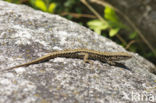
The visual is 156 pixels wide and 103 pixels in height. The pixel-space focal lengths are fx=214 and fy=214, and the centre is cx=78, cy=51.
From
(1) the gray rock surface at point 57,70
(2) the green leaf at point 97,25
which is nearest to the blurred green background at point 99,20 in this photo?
(2) the green leaf at point 97,25

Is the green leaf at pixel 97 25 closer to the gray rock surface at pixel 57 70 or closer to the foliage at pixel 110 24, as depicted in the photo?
the foliage at pixel 110 24

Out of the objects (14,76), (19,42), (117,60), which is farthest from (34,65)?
(117,60)

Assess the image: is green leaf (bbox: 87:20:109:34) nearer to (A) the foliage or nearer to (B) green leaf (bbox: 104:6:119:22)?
(A) the foliage

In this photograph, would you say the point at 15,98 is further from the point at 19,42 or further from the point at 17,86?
the point at 19,42

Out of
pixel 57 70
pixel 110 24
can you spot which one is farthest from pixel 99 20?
pixel 57 70

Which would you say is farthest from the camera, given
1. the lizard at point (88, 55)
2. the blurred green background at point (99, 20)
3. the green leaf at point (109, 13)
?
the blurred green background at point (99, 20)
